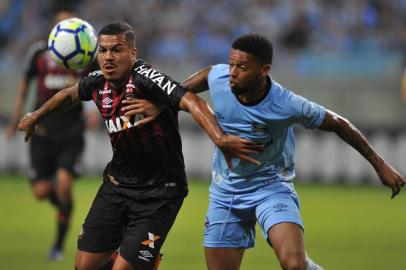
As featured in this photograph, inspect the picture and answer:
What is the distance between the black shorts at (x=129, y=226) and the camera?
6.79 m

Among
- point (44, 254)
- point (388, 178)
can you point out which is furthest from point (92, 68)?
point (388, 178)

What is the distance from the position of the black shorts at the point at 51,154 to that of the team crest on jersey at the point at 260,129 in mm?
4277

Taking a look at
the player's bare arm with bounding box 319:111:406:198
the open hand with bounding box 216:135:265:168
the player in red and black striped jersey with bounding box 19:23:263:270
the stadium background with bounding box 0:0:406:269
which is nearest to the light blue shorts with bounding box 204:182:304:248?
the player in red and black striped jersey with bounding box 19:23:263:270

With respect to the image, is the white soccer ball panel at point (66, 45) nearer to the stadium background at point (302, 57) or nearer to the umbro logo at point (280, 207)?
the umbro logo at point (280, 207)

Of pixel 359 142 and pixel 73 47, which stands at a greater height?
pixel 73 47

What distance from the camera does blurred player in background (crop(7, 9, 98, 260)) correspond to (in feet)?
35.4

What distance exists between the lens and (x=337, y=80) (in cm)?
1902

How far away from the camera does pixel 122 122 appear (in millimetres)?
6859

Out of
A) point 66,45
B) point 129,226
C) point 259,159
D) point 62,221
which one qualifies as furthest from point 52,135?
point 259,159

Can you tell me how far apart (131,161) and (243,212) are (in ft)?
3.05

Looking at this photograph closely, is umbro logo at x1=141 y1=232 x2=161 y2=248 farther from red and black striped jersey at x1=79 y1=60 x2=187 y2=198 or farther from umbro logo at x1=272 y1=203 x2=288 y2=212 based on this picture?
umbro logo at x1=272 y1=203 x2=288 y2=212

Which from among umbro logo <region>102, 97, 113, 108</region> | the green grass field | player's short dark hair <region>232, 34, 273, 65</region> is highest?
player's short dark hair <region>232, 34, 273, 65</region>

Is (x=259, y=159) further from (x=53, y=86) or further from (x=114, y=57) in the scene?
(x=53, y=86)

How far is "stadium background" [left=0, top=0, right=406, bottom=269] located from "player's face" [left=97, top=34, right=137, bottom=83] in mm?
11466
